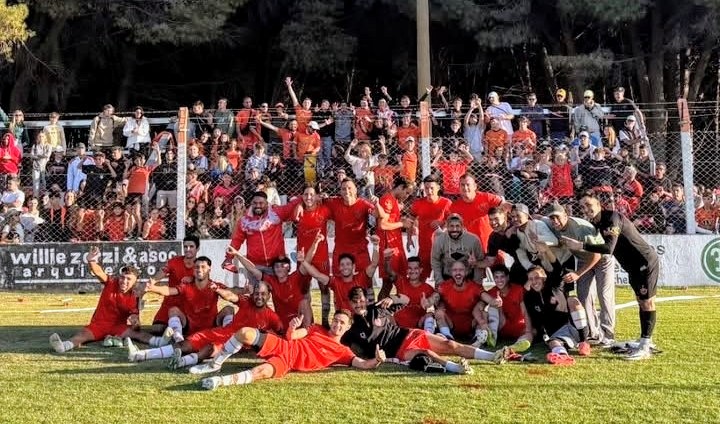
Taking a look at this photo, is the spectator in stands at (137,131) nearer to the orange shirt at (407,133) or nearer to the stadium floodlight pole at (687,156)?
the orange shirt at (407,133)

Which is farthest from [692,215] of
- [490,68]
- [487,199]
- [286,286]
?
[490,68]

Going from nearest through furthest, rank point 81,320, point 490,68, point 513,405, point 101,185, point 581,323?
1. point 513,405
2. point 581,323
3. point 81,320
4. point 101,185
5. point 490,68

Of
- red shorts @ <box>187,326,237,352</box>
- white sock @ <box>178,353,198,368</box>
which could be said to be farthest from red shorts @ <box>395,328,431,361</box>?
white sock @ <box>178,353,198,368</box>

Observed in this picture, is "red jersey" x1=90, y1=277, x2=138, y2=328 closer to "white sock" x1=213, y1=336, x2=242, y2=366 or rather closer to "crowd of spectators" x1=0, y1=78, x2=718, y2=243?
"white sock" x1=213, y1=336, x2=242, y2=366

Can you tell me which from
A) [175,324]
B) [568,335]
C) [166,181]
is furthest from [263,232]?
[166,181]

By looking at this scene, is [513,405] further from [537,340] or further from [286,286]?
[286,286]

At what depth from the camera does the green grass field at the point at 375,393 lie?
6098 millimetres

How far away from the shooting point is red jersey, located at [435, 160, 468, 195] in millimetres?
13688

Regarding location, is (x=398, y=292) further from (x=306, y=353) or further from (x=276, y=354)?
(x=276, y=354)

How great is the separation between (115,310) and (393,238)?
3.32 metres

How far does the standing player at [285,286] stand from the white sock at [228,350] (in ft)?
5.26

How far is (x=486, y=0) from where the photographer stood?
68.3ft

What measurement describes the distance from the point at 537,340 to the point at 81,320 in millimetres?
5941

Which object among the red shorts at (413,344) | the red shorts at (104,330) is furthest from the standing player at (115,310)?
the red shorts at (413,344)
